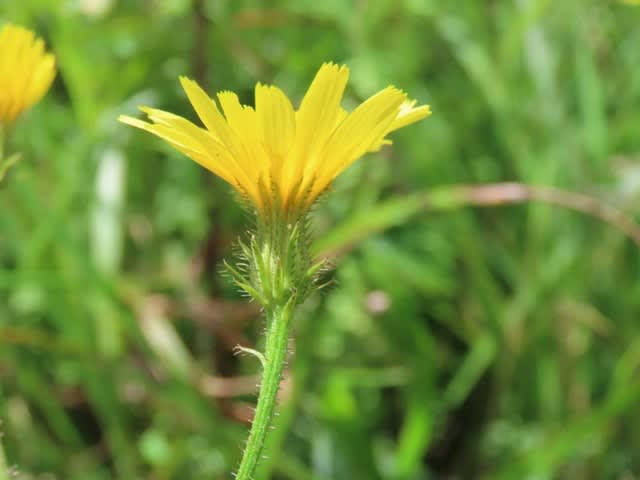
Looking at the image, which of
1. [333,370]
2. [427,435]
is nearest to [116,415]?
[333,370]

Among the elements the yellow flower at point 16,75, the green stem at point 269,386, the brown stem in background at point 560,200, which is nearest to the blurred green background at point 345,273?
the brown stem in background at point 560,200

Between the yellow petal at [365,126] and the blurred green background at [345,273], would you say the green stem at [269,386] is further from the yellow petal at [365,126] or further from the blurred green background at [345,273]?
the blurred green background at [345,273]

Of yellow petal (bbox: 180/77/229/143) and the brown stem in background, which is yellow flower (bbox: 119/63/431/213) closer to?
yellow petal (bbox: 180/77/229/143)

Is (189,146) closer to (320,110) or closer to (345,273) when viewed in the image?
(320,110)

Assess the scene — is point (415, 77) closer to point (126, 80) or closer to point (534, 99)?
point (534, 99)

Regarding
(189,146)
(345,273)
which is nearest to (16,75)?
(189,146)

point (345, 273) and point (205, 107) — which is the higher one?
point (345, 273)

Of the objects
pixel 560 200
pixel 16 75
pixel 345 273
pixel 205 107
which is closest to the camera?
pixel 205 107
